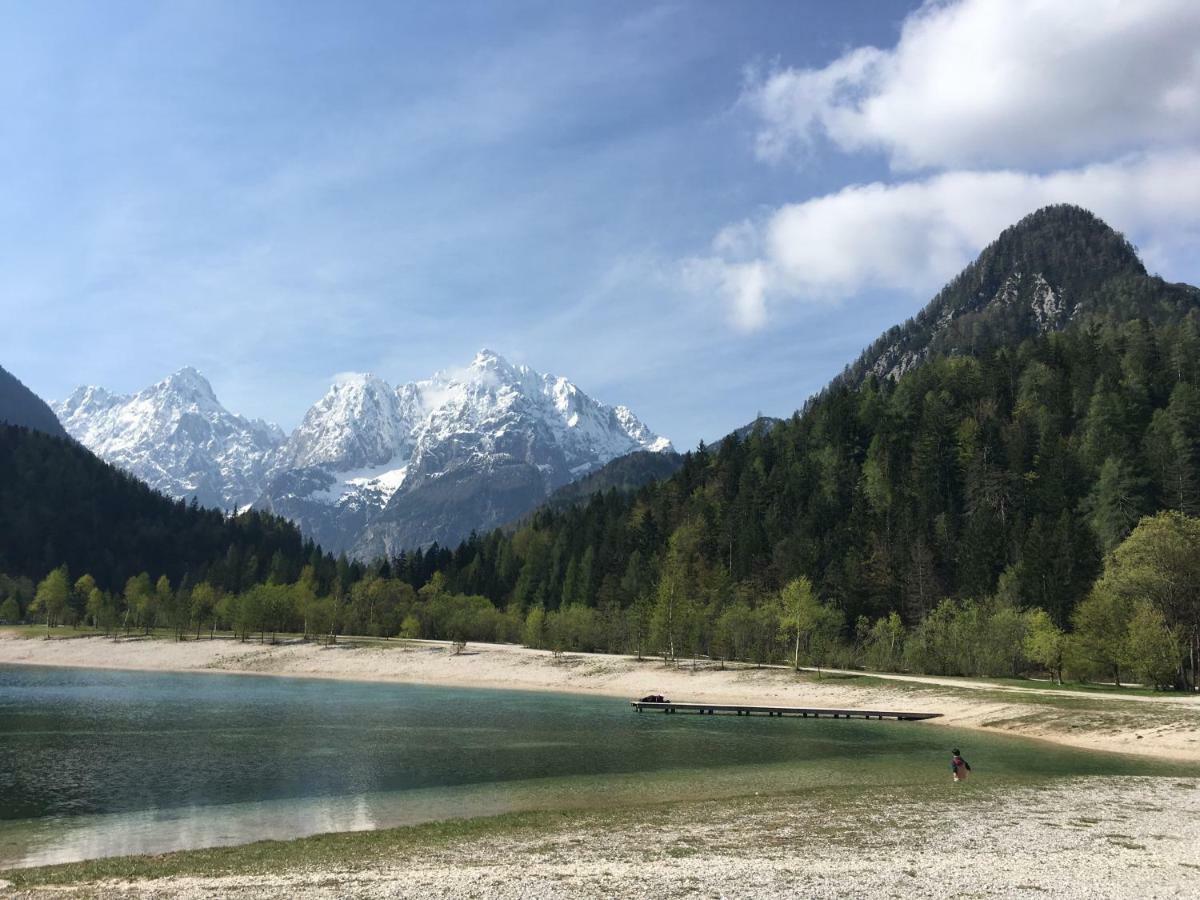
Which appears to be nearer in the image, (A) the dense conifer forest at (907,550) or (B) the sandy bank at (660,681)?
(B) the sandy bank at (660,681)

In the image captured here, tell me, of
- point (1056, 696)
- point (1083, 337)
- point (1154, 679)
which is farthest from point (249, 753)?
point (1083, 337)

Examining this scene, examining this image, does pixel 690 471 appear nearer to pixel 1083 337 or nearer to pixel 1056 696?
pixel 1083 337

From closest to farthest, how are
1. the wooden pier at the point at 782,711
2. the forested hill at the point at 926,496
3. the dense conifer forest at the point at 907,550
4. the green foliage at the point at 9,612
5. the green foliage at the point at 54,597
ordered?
the wooden pier at the point at 782,711
the dense conifer forest at the point at 907,550
the forested hill at the point at 926,496
the green foliage at the point at 54,597
the green foliage at the point at 9,612

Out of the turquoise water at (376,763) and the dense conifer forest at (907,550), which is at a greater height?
the dense conifer forest at (907,550)

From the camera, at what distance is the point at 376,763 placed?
43.5 m

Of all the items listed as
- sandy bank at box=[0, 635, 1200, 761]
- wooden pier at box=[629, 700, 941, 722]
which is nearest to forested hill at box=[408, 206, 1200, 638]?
sandy bank at box=[0, 635, 1200, 761]

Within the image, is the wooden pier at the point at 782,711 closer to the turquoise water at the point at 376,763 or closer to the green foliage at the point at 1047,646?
the turquoise water at the point at 376,763

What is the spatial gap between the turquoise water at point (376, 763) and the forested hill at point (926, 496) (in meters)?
55.1

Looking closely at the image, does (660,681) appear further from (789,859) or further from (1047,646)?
(789,859)

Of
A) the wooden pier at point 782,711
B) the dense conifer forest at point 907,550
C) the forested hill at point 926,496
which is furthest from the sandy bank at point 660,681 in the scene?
the forested hill at point 926,496

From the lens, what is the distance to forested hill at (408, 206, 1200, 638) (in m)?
116

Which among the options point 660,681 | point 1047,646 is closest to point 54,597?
point 660,681

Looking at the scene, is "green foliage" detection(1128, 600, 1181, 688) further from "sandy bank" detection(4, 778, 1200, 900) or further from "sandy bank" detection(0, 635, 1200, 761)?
"sandy bank" detection(4, 778, 1200, 900)

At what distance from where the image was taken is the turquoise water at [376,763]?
100 feet
